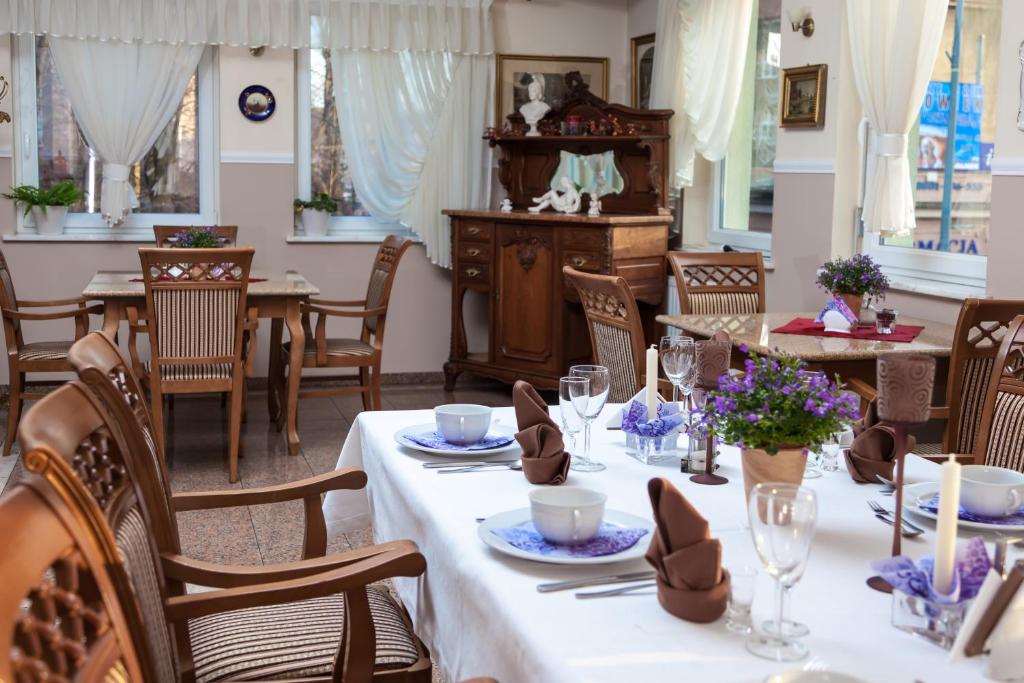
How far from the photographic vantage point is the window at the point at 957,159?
467 centimetres

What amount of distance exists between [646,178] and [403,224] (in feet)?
5.17

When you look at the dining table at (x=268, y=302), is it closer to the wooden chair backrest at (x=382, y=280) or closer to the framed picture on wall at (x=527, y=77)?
the wooden chair backrest at (x=382, y=280)

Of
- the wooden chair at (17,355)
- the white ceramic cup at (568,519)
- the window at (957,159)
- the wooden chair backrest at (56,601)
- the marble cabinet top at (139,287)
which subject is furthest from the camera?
the wooden chair at (17,355)

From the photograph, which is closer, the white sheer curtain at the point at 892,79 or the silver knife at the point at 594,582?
the silver knife at the point at 594,582

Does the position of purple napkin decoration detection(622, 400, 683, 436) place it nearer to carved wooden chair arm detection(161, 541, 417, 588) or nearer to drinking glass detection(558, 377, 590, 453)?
drinking glass detection(558, 377, 590, 453)

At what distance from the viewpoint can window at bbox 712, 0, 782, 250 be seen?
6.11 metres

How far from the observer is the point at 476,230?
6.93 m

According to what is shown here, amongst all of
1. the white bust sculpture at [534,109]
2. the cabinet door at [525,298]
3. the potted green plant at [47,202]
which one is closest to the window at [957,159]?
the cabinet door at [525,298]

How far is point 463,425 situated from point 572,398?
290mm

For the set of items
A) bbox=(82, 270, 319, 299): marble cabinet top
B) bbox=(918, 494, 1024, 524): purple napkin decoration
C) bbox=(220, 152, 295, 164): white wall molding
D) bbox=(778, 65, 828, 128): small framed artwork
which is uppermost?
bbox=(778, 65, 828, 128): small framed artwork

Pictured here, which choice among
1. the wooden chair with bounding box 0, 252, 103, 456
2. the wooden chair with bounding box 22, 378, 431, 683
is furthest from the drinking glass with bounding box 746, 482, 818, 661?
the wooden chair with bounding box 0, 252, 103, 456

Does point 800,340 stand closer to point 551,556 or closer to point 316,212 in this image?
point 551,556

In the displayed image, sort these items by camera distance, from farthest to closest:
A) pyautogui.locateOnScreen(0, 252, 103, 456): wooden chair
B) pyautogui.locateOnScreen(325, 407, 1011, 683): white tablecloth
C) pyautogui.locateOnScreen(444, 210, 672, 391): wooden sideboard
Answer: pyautogui.locateOnScreen(444, 210, 672, 391): wooden sideboard → pyautogui.locateOnScreen(0, 252, 103, 456): wooden chair → pyautogui.locateOnScreen(325, 407, 1011, 683): white tablecloth

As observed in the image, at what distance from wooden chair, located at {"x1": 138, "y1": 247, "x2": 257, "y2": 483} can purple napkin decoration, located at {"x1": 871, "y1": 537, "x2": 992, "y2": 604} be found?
12.4 feet
